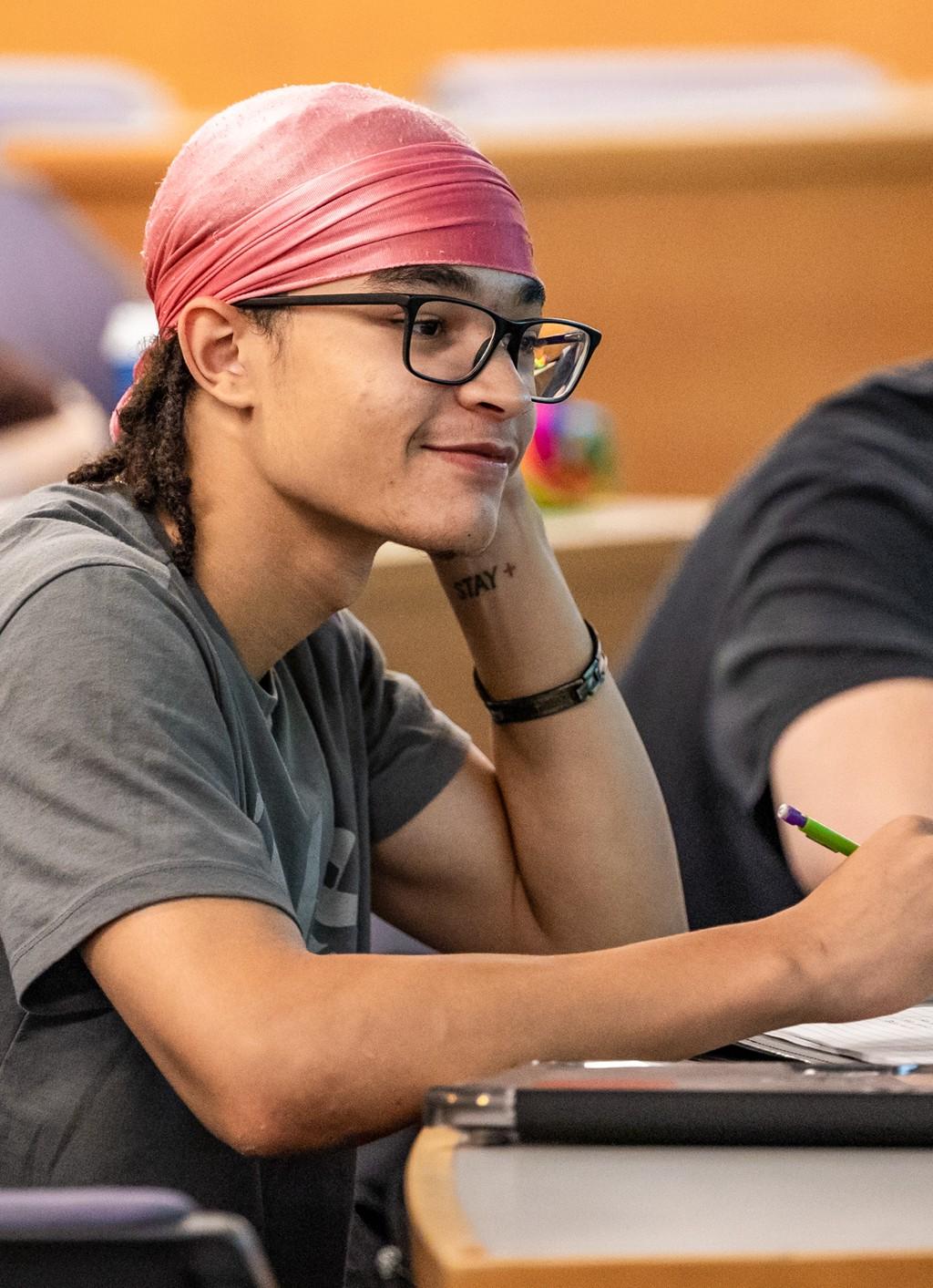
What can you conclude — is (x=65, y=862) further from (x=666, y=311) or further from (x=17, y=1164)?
(x=666, y=311)

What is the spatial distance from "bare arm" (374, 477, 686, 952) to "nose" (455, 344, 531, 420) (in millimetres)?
251

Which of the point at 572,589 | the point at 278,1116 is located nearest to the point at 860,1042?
the point at 278,1116

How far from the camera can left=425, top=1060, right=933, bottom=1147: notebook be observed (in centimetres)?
74

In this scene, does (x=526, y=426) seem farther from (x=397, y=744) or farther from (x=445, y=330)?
(x=397, y=744)

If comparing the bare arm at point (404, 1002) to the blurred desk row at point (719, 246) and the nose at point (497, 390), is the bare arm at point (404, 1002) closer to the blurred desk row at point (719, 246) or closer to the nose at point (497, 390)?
the nose at point (497, 390)

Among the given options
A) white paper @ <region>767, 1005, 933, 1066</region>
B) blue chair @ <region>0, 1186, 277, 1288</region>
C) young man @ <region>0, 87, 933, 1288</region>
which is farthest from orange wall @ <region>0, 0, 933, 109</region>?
blue chair @ <region>0, 1186, 277, 1288</region>

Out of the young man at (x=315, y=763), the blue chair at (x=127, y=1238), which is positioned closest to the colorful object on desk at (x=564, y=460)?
the young man at (x=315, y=763)

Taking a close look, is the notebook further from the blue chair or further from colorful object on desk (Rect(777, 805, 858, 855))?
→ colorful object on desk (Rect(777, 805, 858, 855))

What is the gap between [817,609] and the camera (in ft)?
5.48

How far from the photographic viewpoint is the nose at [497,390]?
112cm

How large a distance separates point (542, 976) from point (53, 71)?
12.7 ft

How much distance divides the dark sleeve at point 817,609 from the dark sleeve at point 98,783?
29.6 inches

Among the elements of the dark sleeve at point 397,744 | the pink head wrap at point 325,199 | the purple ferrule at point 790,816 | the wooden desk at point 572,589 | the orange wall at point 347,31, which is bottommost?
the wooden desk at point 572,589

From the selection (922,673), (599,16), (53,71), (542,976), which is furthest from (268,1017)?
(599,16)
